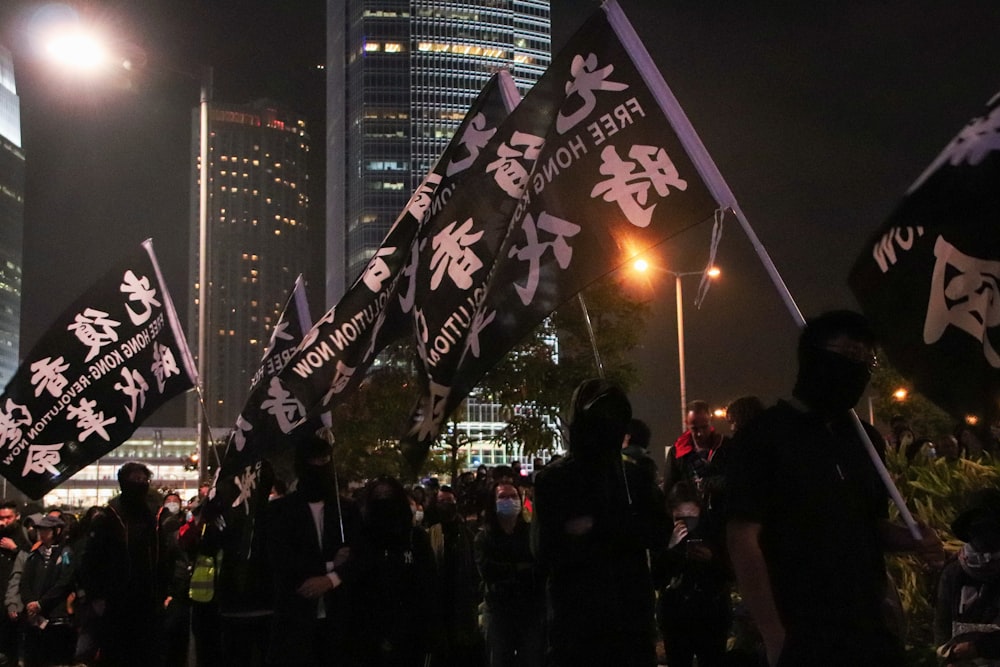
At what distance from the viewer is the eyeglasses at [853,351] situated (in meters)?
3.34

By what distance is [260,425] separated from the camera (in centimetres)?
909

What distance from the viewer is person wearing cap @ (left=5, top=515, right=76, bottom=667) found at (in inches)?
468

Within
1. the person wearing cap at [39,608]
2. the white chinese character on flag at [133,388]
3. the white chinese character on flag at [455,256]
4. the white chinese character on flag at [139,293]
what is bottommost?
the person wearing cap at [39,608]

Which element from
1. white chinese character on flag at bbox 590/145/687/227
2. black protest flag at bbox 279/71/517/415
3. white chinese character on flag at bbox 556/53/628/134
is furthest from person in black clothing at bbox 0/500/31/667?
white chinese character on flag at bbox 590/145/687/227

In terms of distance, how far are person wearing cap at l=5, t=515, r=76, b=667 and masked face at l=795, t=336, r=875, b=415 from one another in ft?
31.8

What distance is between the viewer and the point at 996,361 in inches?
155

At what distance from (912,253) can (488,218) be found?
3352 mm

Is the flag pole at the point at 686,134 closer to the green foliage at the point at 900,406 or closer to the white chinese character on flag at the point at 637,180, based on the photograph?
the white chinese character on flag at the point at 637,180

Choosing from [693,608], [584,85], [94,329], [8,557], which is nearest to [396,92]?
[8,557]

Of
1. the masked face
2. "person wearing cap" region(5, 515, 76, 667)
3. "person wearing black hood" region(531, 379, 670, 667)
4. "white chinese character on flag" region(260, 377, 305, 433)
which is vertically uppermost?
"white chinese character on flag" region(260, 377, 305, 433)

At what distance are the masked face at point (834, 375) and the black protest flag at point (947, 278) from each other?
0.73 m

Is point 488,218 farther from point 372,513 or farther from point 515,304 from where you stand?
point 372,513

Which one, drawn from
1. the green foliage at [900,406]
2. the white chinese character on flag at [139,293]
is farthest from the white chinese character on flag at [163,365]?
the green foliage at [900,406]

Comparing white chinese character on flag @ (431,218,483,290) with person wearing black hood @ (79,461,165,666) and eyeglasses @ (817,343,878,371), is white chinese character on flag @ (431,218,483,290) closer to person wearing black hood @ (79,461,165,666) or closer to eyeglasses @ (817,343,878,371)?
person wearing black hood @ (79,461,165,666)
